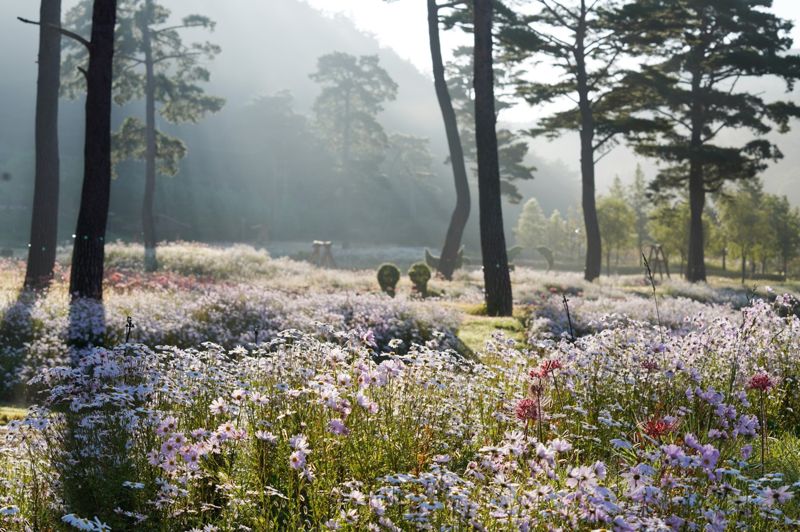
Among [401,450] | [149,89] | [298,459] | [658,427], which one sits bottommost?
[401,450]

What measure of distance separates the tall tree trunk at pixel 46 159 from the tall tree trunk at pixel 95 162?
15.7 ft

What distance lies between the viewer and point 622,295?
67.7ft

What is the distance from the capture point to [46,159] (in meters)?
16.1

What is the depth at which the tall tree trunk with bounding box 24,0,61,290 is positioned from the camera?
51.3 ft

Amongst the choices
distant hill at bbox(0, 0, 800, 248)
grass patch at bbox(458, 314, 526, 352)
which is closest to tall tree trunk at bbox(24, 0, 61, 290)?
grass patch at bbox(458, 314, 526, 352)

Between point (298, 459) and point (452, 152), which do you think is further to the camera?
point (452, 152)

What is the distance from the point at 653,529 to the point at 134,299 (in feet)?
35.8

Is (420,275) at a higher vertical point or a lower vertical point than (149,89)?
lower

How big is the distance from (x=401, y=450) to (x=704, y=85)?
95.3 ft

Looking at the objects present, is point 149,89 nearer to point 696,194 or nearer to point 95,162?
point 95,162

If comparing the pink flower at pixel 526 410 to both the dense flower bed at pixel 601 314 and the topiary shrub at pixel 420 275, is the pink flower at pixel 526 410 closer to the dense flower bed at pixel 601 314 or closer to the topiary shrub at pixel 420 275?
the dense flower bed at pixel 601 314

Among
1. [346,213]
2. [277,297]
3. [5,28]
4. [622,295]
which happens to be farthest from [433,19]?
[5,28]

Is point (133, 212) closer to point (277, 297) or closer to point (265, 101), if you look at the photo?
point (265, 101)

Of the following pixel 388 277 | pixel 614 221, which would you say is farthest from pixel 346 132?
pixel 388 277
